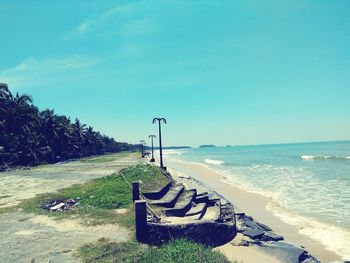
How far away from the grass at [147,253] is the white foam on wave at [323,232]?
562cm

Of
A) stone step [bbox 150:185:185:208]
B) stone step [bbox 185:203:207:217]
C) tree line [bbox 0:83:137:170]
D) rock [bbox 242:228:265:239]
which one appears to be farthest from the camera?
tree line [bbox 0:83:137:170]

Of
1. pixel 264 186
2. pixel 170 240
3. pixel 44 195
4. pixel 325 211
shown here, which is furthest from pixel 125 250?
pixel 264 186

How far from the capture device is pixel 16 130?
41.2 m

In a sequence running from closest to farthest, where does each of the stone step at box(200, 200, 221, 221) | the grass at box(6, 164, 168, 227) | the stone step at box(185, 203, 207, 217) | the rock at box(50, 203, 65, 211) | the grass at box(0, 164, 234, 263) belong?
the grass at box(0, 164, 234, 263)
the grass at box(6, 164, 168, 227)
the stone step at box(200, 200, 221, 221)
the stone step at box(185, 203, 207, 217)
the rock at box(50, 203, 65, 211)

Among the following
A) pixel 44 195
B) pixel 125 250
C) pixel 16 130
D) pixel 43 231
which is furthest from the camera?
pixel 16 130

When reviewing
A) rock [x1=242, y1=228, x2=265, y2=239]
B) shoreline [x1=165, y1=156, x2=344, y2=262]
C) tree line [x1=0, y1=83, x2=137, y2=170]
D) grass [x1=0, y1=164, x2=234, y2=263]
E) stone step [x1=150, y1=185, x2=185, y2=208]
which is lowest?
shoreline [x1=165, y1=156, x2=344, y2=262]

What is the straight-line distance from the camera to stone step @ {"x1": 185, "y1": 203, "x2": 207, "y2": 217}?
1285 centimetres

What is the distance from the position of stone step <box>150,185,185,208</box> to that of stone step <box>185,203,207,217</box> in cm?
86

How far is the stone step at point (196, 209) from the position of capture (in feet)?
42.2

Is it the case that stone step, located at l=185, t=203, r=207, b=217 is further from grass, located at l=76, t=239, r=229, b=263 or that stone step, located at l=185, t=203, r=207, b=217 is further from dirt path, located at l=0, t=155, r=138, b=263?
grass, located at l=76, t=239, r=229, b=263

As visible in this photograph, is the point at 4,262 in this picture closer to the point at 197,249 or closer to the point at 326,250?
the point at 197,249

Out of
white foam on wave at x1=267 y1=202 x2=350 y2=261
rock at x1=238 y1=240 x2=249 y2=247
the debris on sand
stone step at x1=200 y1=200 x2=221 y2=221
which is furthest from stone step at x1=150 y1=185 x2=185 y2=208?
white foam on wave at x1=267 y1=202 x2=350 y2=261

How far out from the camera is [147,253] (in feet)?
27.5

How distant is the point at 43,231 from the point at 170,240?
15.2 feet
